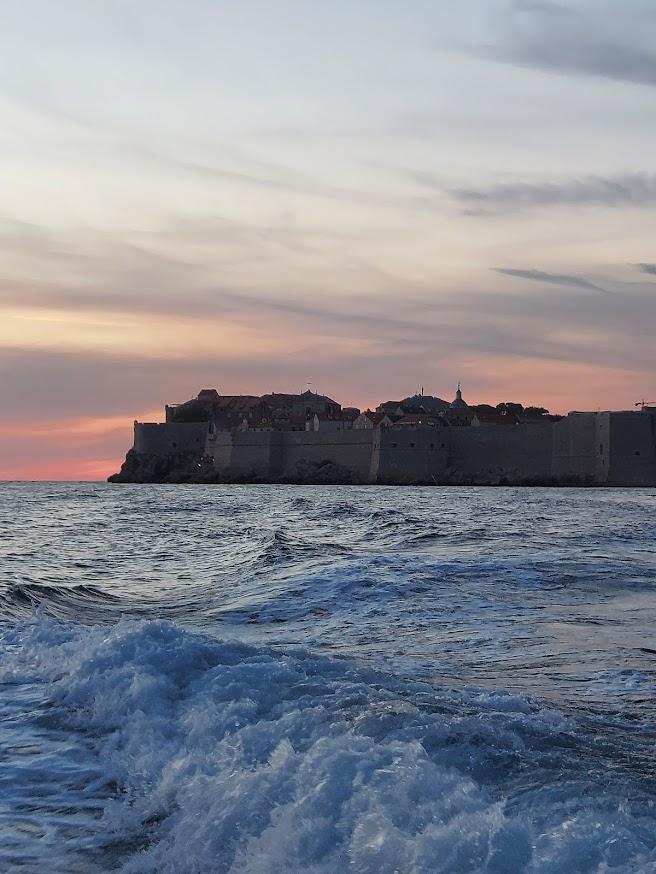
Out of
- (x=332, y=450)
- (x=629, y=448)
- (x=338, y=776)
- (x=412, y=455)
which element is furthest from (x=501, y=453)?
(x=338, y=776)

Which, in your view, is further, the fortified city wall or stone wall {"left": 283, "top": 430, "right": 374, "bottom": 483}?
stone wall {"left": 283, "top": 430, "right": 374, "bottom": 483}

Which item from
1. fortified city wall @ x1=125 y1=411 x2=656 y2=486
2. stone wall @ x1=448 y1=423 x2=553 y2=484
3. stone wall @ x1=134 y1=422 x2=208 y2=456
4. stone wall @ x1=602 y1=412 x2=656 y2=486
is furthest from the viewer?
stone wall @ x1=134 y1=422 x2=208 y2=456

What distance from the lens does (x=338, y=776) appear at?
2.58m

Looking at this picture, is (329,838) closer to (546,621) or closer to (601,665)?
(601,665)

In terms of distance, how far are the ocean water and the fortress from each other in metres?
39.7

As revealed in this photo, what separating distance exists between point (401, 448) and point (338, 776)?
48552 mm

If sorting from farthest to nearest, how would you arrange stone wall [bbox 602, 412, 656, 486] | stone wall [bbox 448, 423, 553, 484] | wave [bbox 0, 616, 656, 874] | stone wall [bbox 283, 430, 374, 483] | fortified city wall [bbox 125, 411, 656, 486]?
1. stone wall [bbox 283, 430, 374, 483]
2. stone wall [bbox 448, 423, 553, 484]
3. fortified city wall [bbox 125, 411, 656, 486]
4. stone wall [bbox 602, 412, 656, 486]
5. wave [bbox 0, 616, 656, 874]

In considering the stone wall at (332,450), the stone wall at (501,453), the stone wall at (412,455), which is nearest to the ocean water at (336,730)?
the stone wall at (501,453)

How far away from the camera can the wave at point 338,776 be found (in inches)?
86.3

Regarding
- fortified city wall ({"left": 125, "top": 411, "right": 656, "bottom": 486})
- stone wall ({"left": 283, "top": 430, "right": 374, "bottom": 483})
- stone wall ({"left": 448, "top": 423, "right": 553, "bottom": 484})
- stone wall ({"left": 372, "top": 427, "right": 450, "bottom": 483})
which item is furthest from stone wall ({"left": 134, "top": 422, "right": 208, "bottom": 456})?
stone wall ({"left": 448, "top": 423, "right": 553, "bottom": 484})

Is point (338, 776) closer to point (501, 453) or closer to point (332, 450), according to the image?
point (501, 453)

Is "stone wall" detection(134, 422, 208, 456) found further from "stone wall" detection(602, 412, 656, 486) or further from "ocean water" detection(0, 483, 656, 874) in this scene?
"ocean water" detection(0, 483, 656, 874)

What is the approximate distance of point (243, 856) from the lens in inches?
90.5

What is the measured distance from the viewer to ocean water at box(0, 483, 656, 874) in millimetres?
2287
